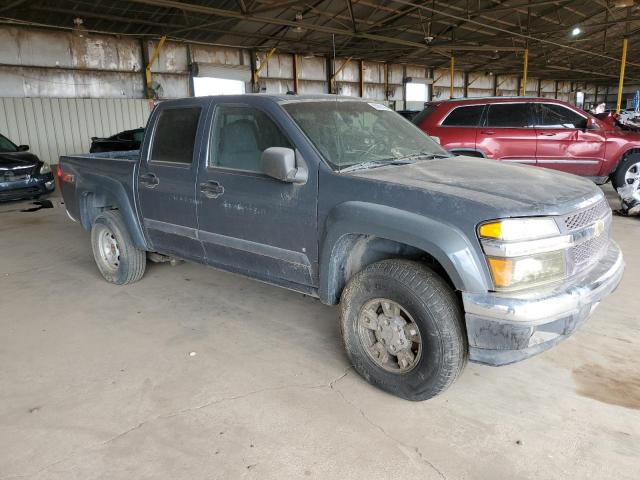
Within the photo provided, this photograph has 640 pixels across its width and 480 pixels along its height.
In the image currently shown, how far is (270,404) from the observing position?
2902mm

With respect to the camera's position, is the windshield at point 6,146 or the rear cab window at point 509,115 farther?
the windshield at point 6,146

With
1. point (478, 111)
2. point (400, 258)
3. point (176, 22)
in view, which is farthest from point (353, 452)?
point (176, 22)

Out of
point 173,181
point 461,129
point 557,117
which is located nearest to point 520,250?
point 173,181

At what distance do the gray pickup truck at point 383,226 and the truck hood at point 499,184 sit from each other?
1 cm

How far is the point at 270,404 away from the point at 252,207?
4.31 feet

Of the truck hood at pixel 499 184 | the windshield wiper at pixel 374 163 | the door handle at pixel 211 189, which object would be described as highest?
the windshield wiper at pixel 374 163

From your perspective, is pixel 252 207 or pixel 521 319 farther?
pixel 252 207

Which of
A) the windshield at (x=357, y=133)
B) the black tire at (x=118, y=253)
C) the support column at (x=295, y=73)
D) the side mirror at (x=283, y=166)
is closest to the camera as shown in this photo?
the side mirror at (x=283, y=166)

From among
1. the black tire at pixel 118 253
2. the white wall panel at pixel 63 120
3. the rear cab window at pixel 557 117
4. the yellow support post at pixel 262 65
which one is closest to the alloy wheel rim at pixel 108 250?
the black tire at pixel 118 253

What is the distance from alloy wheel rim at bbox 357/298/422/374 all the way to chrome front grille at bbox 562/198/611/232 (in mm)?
970

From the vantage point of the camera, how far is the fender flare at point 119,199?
178 inches

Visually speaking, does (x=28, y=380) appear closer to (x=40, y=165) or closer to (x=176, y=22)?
(x=40, y=165)

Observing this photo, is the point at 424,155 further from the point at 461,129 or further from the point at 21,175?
the point at 21,175

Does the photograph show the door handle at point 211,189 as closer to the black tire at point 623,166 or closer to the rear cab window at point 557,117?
the rear cab window at point 557,117
